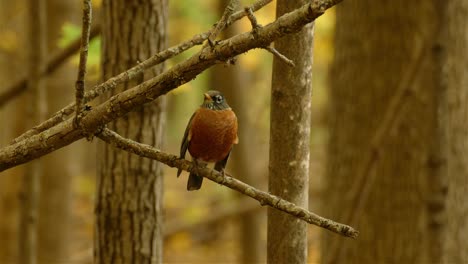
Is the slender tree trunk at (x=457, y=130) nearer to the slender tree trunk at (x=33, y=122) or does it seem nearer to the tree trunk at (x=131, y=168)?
the tree trunk at (x=131, y=168)

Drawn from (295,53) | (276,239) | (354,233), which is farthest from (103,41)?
(354,233)

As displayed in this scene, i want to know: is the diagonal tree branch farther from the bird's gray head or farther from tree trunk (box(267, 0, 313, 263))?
the bird's gray head

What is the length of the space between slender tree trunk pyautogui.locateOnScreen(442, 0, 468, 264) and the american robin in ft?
7.35

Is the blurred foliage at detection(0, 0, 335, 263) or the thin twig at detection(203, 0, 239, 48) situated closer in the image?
the thin twig at detection(203, 0, 239, 48)

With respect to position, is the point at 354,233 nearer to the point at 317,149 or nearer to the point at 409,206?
the point at 409,206

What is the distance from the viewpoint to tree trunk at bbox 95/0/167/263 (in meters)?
3.74

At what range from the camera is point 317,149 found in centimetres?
2295

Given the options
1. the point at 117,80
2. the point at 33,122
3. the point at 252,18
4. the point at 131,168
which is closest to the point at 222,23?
the point at 252,18

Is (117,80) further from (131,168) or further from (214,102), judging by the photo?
(131,168)

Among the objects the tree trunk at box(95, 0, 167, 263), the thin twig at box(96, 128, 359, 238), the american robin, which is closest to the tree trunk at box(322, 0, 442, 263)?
the tree trunk at box(95, 0, 167, 263)

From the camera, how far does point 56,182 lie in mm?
8383

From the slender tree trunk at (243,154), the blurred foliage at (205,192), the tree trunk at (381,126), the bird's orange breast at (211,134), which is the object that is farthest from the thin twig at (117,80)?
the blurred foliage at (205,192)

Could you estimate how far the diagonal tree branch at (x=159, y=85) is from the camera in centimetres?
194

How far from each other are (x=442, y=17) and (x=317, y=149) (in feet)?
62.0
